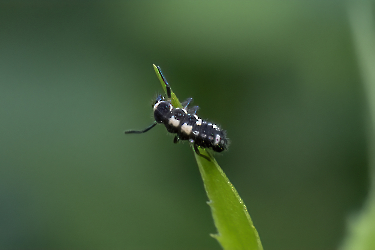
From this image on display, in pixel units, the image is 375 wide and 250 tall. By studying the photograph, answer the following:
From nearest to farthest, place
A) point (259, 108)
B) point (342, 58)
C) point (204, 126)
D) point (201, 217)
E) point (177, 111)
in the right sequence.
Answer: point (204, 126), point (177, 111), point (201, 217), point (342, 58), point (259, 108)

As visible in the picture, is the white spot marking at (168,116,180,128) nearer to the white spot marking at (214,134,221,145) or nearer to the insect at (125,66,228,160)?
the insect at (125,66,228,160)

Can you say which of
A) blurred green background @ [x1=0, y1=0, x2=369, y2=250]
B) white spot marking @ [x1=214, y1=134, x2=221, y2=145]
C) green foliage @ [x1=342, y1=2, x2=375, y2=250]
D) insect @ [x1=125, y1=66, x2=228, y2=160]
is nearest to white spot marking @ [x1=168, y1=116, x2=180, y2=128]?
insect @ [x1=125, y1=66, x2=228, y2=160]

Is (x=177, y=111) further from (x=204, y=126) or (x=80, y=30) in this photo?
(x=80, y=30)

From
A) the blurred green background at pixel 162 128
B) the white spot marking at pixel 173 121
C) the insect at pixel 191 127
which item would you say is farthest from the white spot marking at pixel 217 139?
the blurred green background at pixel 162 128

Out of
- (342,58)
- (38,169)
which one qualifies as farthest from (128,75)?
(342,58)

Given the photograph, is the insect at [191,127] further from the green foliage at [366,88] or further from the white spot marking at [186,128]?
the green foliage at [366,88]
